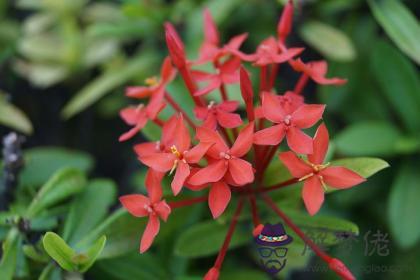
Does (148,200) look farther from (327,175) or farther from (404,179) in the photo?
(404,179)

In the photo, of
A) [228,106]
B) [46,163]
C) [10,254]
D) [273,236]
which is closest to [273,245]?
[273,236]

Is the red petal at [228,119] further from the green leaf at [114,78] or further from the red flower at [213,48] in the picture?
the green leaf at [114,78]

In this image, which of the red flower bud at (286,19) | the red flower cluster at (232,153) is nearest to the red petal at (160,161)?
the red flower cluster at (232,153)

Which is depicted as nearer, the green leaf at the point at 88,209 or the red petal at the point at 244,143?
the red petal at the point at 244,143

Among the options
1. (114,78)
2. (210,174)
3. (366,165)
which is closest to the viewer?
(210,174)

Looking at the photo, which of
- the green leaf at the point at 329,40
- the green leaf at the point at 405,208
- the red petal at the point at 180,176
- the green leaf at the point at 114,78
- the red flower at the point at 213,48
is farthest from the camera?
the green leaf at the point at 114,78

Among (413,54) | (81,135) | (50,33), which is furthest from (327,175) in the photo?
(50,33)

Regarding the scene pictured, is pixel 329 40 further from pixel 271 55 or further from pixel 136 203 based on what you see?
pixel 136 203
